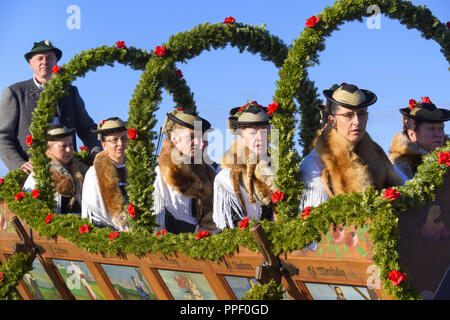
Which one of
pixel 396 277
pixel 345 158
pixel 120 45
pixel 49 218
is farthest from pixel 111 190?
pixel 396 277

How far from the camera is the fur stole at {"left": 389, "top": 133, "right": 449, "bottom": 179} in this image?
5383 millimetres

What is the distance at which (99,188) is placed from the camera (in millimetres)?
6016

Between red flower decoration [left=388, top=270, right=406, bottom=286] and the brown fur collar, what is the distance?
841 mm

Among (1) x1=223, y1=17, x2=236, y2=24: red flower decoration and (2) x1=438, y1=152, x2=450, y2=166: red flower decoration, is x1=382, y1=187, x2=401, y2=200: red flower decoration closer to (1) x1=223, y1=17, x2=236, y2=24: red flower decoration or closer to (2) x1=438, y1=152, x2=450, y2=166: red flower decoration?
(2) x1=438, y1=152, x2=450, y2=166: red flower decoration

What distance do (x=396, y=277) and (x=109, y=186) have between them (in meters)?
3.35

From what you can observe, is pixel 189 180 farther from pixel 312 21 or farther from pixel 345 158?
pixel 312 21

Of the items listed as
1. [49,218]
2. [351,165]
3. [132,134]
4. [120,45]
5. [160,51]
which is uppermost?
[120,45]

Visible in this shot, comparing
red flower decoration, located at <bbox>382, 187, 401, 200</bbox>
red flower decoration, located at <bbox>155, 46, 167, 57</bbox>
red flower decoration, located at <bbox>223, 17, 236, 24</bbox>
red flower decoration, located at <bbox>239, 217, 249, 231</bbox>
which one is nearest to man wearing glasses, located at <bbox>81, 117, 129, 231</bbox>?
red flower decoration, located at <bbox>155, 46, 167, 57</bbox>

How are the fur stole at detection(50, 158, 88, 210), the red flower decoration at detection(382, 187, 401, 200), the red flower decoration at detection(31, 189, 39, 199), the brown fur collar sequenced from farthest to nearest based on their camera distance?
the fur stole at detection(50, 158, 88, 210) → the red flower decoration at detection(31, 189, 39, 199) → the brown fur collar → the red flower decoration at detection(382, 187, 401, 200)

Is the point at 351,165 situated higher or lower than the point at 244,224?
higher

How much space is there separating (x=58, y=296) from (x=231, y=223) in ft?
8.54

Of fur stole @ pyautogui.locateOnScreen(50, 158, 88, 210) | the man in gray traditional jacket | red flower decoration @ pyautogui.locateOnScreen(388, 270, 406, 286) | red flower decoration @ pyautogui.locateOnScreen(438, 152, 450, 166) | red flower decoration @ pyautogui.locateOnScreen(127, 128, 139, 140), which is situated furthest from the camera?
the man in gray traditional jacket

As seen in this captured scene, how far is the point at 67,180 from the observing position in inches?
268

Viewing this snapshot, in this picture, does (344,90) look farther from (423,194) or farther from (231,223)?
(231,223)
